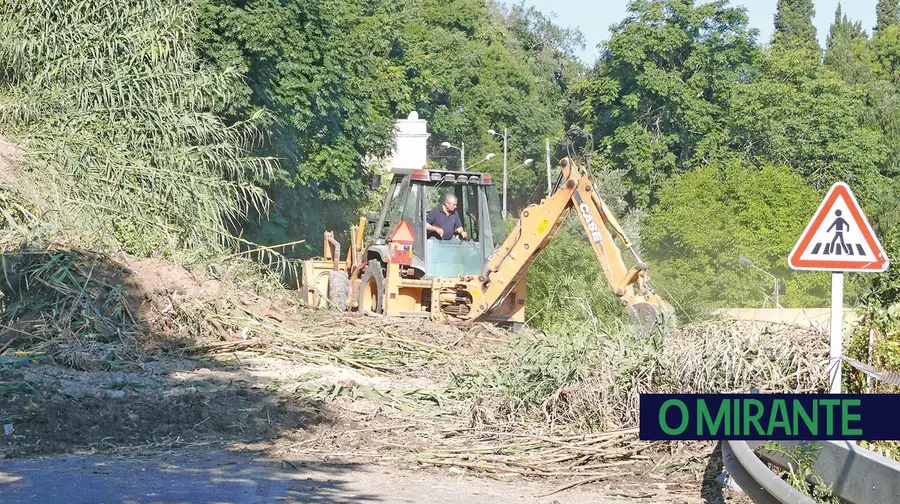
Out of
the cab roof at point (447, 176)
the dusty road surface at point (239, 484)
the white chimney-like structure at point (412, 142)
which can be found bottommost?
the dusty road surface at point (239, 484)

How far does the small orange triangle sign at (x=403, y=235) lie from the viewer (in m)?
18.4

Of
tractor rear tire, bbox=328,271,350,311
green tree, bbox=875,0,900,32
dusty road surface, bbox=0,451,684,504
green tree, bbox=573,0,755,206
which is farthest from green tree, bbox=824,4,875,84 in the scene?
dusty road surface, bbox=0,451,684,504

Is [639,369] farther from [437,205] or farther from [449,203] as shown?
[437,205]

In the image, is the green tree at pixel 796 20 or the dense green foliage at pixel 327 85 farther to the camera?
the green tree at pixel 796 20

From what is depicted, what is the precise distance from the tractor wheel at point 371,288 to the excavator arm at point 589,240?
204 cm

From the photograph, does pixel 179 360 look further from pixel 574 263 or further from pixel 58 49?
pixel 574 263

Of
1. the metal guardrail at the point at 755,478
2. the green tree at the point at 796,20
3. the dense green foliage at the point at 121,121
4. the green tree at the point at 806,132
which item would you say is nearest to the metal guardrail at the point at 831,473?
the metal guardrail at the point at 755,478

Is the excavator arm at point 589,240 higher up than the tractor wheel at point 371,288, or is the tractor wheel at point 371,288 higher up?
the excavator arm at point 589,240

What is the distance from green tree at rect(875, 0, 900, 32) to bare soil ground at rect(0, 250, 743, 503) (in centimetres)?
8535

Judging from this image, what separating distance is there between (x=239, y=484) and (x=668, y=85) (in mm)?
51634

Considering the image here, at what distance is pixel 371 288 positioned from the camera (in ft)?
→ 65.0

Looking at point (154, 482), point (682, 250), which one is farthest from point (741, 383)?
point (682, 250)

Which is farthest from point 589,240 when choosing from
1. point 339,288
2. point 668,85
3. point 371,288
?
point 668,85

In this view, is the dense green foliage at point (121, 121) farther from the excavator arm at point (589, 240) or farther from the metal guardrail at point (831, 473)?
the metal guardrail at point (831, 473)
